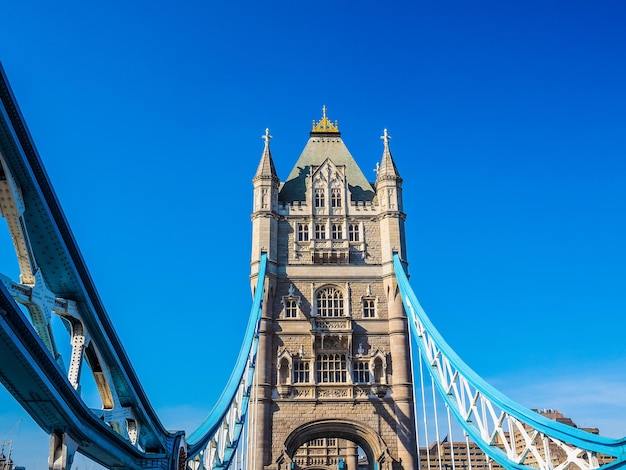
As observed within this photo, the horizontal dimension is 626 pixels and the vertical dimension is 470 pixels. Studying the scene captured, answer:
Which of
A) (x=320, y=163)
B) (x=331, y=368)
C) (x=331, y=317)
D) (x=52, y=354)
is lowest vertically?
(x=52, y=354)

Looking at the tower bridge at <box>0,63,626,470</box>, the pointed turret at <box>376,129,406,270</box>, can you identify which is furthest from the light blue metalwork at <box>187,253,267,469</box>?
the pointed turret at <box>376,129,406,270</box>

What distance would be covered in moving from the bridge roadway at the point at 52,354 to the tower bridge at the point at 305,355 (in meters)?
0.04

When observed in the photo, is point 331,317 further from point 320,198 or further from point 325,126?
point 325,126

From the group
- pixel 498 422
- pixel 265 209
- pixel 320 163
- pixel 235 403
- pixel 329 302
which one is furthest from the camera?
pixel 320 163

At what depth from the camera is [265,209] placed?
34.6 metres

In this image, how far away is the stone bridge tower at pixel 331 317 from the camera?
1187 inches

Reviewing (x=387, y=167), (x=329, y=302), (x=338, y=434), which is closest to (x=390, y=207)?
(x=387, y=167)

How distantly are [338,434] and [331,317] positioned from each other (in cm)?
531

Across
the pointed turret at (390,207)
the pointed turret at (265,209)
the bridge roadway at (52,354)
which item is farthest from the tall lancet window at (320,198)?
the bridge roadway at (52,354)

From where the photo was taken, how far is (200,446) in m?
19.5

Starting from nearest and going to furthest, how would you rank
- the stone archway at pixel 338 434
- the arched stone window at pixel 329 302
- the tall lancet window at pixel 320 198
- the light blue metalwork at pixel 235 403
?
the light blue metalwork at pixel 235 403, the stone archway at pixel 338 434, the arched stone window at pixel 329 302, the tall lancet window at pixel 320 198

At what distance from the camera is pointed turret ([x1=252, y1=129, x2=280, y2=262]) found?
111 ft

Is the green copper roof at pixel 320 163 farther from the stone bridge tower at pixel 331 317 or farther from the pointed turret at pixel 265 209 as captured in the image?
the pointed turret at pixel 265 209

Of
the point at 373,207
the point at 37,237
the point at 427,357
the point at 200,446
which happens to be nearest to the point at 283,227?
the point at 373,207
